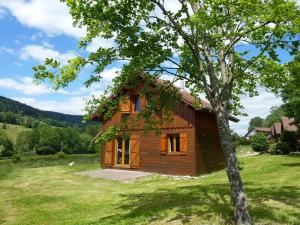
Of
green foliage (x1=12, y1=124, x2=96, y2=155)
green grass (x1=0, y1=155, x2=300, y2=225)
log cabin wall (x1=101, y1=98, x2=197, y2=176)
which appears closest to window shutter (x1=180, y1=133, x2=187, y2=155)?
log cabin wall (x1=101, y1=98, x2=197, y2=176)

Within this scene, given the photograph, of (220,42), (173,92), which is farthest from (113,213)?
(220,42)

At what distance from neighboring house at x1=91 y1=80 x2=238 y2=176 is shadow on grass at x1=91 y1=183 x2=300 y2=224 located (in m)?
7.45

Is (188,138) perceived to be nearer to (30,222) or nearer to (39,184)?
(39,184)

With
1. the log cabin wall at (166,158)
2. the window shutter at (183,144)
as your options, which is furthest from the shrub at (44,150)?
the window shutter at (183,144)

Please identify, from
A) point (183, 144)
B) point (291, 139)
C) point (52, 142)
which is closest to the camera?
point (183, 144)

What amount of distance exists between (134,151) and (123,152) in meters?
1.32

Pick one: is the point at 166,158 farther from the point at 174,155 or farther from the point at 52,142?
the point at 52,142

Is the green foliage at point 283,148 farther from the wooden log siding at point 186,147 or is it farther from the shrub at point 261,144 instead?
the wooden log siding at point 186,147

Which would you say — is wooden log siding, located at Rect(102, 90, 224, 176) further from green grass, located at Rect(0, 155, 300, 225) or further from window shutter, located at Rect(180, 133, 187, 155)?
green grass, located at Rect(0, 155, 300, 225)

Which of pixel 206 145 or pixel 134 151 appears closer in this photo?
pixel 206 145

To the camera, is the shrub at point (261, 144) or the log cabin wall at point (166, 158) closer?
the log cabin wall at point (166, 158)

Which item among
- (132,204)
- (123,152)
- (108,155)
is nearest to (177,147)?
(123,152)

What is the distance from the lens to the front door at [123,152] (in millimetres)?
25552

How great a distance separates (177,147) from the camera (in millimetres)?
22750
